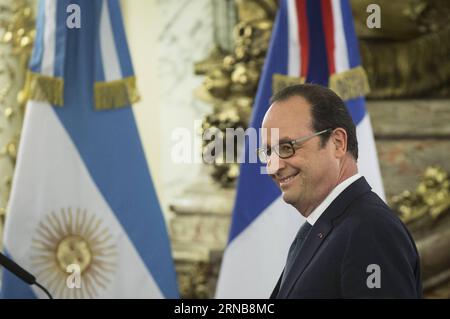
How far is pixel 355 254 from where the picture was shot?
5.07 ft

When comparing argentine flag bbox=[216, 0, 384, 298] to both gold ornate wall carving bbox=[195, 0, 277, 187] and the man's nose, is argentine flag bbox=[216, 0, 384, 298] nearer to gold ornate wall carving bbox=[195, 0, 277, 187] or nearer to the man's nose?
gold ornate wall carving bbox=[195, 0, 277, 187]

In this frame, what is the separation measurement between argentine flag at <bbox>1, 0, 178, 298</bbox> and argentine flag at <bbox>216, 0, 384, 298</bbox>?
0.37m

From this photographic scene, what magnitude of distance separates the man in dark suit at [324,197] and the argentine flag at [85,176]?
1806mm

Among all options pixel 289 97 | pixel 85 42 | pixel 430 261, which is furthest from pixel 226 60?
pixel 289 97

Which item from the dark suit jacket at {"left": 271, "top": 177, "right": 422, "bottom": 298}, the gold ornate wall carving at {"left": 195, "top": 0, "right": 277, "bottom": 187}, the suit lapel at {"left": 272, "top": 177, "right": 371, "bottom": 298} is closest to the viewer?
the dark suit jacket at {"left": 271, "top": 177, "right": 422, "bottom": 298}

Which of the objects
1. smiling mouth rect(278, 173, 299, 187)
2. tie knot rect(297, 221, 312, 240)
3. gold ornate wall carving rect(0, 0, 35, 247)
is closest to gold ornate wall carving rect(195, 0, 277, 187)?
gold ornate wall carving rect(0, 0, 35, 247)

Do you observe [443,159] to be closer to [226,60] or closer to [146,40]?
[226,60]

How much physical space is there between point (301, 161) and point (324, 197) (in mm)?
98

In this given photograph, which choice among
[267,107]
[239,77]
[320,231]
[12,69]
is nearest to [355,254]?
[320,231]

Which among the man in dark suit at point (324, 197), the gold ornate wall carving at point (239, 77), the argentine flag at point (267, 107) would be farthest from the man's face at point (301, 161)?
the gold ornate wall carving at point (239, 77)

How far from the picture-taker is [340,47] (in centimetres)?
353

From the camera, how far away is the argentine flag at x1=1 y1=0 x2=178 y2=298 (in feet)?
11.4

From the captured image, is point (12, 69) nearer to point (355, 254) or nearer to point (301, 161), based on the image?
point (301, 161)

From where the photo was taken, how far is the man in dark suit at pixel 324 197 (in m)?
1.56
